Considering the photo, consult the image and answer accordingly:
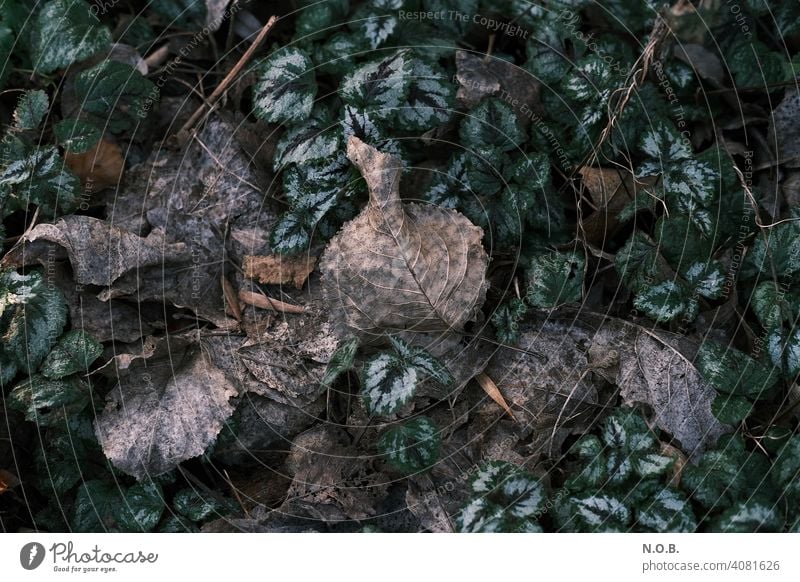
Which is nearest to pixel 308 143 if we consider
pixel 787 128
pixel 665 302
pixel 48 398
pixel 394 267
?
pixel 394 267

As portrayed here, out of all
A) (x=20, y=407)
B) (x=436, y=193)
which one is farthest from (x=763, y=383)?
(x=20, y=407)

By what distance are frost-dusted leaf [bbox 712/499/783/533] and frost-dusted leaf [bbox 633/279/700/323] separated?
587 millimetres

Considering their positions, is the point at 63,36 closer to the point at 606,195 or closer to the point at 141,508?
the point at 141,508

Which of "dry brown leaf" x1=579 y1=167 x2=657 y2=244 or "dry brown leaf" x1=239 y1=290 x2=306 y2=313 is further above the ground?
"dry brown leaf" x1=579 y1=167 x2=657 y2=244

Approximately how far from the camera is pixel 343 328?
242 cm

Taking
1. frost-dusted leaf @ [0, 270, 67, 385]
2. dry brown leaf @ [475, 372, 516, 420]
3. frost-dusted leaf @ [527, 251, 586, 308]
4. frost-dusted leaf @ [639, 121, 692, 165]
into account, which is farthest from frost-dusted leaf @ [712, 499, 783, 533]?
frost-dusted leaf @ [0, 270, 67, 385]

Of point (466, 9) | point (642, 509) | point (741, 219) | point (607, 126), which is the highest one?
point (466, 9)

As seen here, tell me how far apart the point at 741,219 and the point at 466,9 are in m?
1.17

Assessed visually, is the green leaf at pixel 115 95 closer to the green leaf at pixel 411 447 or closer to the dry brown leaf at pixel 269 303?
the dry brown leaf at pixel 269 303

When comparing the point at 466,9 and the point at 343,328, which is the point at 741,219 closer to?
the point at 466,9

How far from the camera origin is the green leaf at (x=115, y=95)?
2.54 metres

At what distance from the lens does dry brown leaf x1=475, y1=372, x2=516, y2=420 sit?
238cm

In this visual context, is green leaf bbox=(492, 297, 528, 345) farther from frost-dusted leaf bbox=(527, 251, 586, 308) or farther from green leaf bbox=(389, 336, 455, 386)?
green leaf bbox=(389, 336, 455, 386)

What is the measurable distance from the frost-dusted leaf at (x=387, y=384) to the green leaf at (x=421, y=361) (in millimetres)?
20
